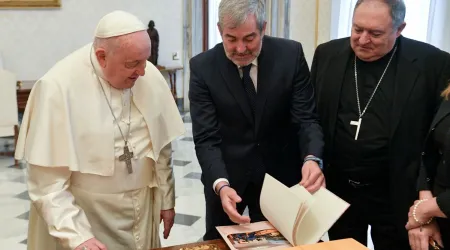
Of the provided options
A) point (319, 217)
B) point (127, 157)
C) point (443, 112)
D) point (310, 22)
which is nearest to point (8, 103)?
point (310, 22)

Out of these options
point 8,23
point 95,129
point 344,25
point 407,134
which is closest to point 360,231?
point 407,134

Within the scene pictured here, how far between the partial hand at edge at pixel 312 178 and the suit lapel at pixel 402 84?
0.50m

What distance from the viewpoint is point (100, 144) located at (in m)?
1.90

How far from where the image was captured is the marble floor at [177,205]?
13.0 feet

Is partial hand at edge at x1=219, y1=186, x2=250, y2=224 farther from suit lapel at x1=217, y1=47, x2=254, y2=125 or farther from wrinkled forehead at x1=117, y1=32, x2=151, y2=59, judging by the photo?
wrinkled forehead at x1=117, y1=32, x2=151, y2=59

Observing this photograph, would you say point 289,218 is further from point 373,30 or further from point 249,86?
point 373,30

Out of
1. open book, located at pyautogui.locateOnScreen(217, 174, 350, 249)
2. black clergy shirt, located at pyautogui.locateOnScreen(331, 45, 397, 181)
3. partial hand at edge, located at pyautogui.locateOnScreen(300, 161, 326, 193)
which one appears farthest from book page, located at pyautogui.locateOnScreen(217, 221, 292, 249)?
→ black clergy shirt, located at pyautogui.locateOnScreen(331, 45, 397, 181)

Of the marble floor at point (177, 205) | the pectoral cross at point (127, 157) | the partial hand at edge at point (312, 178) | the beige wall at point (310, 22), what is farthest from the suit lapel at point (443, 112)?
the beige wall at point (310, 22)

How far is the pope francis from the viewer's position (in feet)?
5.84

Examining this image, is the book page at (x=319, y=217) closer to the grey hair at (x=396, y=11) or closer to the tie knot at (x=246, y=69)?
the tie knot at (x=246, y=69)

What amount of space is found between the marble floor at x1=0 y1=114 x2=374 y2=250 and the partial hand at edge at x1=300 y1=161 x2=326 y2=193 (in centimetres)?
220

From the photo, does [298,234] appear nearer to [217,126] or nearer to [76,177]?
[217,126]

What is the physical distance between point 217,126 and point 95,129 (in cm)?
53

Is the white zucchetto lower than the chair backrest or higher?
higher
